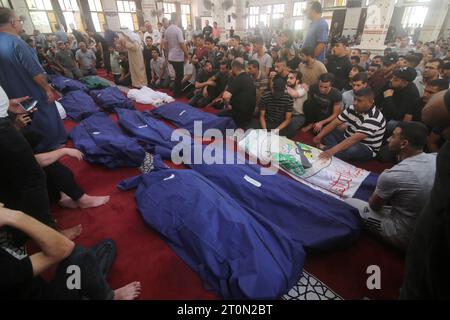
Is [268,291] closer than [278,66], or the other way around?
[268,291]

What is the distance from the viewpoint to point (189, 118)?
3670 millimetres

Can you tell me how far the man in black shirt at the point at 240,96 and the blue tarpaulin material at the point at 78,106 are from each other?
86.8 inches

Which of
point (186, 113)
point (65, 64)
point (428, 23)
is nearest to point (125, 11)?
point (65, 64)

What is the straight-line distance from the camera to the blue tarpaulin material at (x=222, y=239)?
134cm

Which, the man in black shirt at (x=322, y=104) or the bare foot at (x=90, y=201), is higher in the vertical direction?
the man in black shirt at (x=322, y=104)

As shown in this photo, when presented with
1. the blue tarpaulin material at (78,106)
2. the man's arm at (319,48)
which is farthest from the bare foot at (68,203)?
the man's arm at (319,48)

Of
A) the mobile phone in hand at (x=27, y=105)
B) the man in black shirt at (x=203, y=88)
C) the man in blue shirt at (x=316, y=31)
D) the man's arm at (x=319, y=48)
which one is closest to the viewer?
the mobile phone in hand at (x=27, y=105)

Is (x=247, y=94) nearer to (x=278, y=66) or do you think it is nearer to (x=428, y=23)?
(x=278, y=66)

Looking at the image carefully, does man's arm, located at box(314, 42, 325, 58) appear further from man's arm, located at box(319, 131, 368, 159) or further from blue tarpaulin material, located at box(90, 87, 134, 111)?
blue tarpaulin material, located at box(90, 87, 134, 111)

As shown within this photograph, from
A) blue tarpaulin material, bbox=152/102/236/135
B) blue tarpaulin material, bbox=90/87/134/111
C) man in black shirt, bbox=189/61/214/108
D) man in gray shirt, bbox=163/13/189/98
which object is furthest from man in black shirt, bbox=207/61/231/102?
blue tarpaulin material, bbox=90/87/134/111

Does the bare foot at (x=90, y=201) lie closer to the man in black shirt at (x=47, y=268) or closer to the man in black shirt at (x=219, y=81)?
the man in black shirt at (x=47, y=268)

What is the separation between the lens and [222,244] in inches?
59.4

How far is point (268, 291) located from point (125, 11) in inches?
588

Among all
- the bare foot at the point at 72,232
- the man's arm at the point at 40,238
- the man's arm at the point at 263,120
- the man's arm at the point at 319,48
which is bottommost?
the bare foot at the point at 72,232
